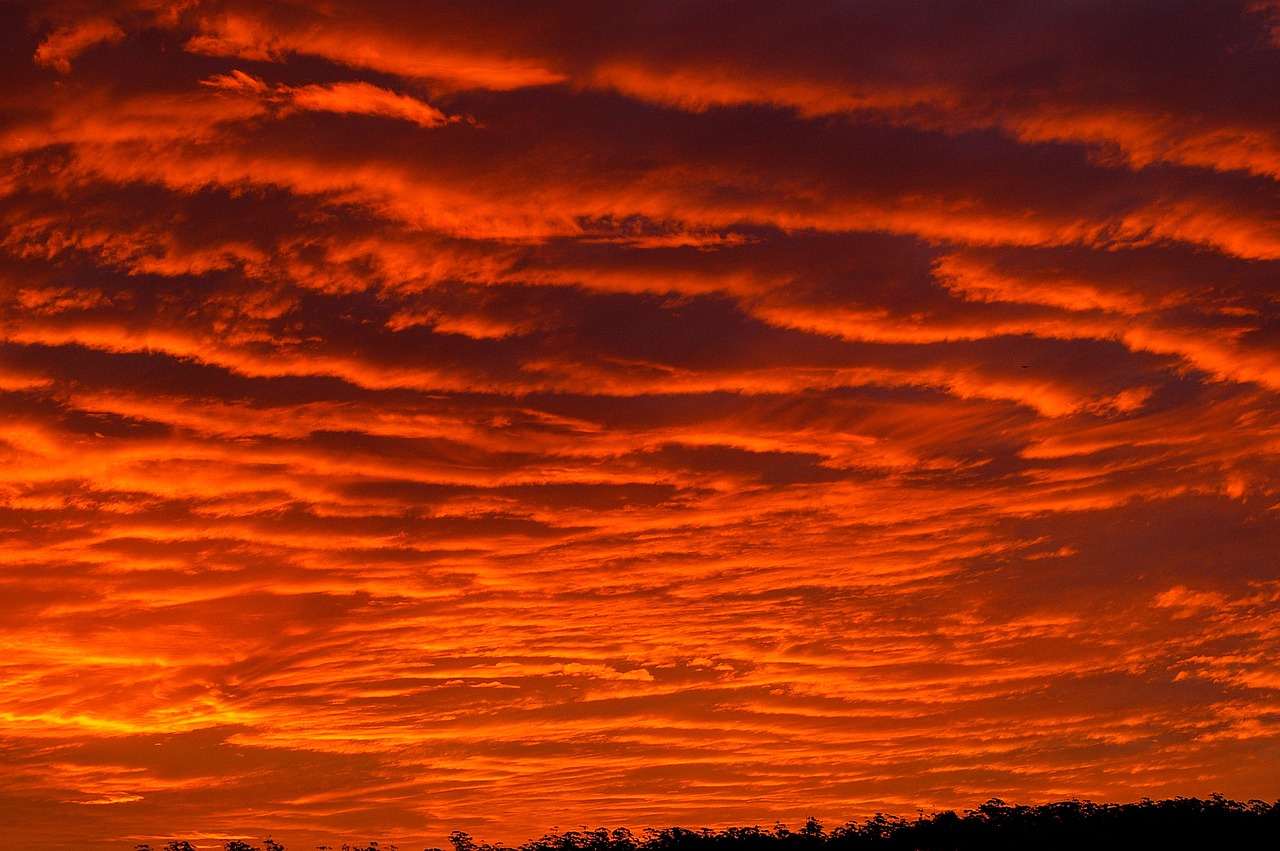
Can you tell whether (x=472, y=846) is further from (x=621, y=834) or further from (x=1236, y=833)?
(x=1236, y=833)

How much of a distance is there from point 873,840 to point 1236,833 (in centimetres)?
3101

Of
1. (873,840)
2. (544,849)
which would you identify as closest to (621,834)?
(544,849)

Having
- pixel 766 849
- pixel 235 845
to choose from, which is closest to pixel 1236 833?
pixel 766 849

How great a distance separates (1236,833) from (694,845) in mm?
49568

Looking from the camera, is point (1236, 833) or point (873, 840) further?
point (873, 840)

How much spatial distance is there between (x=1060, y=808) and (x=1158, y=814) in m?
8.80

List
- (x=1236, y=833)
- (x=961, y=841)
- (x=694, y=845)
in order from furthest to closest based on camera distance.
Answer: (x=694, y=845) → (x=961, y=841) → (x=1236, y=833)

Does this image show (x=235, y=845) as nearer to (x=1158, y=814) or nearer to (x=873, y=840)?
(x=873, y=840)

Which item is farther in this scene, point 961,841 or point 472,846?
point 472,846

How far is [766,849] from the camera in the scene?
13338cm

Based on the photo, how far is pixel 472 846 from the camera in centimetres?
14350

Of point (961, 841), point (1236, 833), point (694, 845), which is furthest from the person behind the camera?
point (694, 845)

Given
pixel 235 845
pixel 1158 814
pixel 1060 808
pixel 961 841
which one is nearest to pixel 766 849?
pixel 961 841

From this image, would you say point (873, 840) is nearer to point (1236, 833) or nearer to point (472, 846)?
point (1236, 833)
